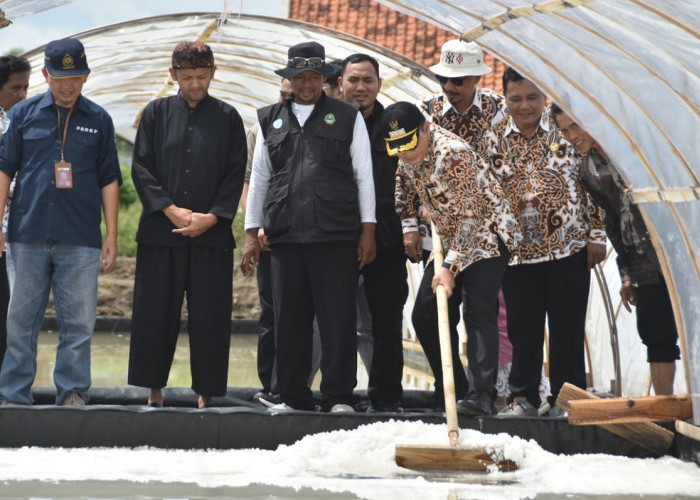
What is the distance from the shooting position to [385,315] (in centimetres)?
720

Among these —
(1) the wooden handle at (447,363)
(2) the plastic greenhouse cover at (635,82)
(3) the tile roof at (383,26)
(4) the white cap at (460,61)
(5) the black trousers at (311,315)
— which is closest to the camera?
(2) the plastic greenhouse cover at (635,82)

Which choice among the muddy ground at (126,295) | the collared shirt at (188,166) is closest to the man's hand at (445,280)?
the collared shirt at (188,166)

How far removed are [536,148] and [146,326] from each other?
2452 millimetres

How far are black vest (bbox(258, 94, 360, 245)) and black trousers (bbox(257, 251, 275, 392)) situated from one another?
0.86 metres

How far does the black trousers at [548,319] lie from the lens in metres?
6.91

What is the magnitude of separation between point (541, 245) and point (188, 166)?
6.71ft

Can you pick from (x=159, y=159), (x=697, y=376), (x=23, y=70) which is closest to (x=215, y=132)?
(x=159, y=159)

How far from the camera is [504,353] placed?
7.78 metres

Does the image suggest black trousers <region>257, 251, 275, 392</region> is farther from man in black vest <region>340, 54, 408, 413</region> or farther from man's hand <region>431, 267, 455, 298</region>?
man's hand <region>431, 267, 455, 298</region>

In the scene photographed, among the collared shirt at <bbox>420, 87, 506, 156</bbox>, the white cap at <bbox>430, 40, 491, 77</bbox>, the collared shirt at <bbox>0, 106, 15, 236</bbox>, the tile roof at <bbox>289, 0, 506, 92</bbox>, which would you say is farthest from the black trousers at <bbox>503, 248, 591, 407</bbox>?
the tile roof at <bbox>289, 0, 506, 92</bbox>

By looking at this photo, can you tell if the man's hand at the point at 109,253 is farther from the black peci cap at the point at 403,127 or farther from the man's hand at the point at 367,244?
the black peci cap at the point at 403,127

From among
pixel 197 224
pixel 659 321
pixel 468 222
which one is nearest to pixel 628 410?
pixel 659 321

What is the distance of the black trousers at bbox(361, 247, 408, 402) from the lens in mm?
7180

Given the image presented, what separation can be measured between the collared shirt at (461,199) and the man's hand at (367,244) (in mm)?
404
